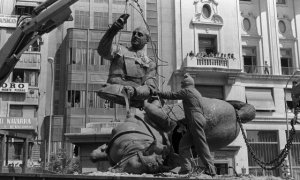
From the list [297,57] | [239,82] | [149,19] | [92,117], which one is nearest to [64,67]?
[92,117]

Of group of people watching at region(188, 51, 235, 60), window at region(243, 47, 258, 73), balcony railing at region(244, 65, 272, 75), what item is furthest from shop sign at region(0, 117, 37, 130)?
window at region(243, 47, 258, 73)

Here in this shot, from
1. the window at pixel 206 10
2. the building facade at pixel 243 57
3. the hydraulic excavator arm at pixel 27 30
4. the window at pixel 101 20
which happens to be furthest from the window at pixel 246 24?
the hydraulic excavator arm at pixel 27 30

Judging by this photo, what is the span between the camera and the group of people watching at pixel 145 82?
6.50 metres

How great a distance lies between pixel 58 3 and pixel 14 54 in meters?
1.75

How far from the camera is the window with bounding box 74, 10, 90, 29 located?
39.0 meters

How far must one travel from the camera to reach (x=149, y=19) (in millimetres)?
40125

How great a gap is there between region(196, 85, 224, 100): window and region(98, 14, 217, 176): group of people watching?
1180 inches

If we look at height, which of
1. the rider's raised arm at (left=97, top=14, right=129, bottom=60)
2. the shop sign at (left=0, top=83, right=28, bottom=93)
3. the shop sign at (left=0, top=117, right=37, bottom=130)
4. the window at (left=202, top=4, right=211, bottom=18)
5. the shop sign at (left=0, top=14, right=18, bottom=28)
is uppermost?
the window at (left=202, top=4, right=211, bottom=18)

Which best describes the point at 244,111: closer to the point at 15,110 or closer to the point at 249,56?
the point at 15,110

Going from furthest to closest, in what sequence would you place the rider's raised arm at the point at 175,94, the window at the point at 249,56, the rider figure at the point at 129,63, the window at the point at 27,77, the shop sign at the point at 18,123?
the window at the point at 249,56
the window at the point at 27,77
the shop sign at the point at 18,123
the rider figure at the point at 129,63
the rider's raised arm at the point at 175,94

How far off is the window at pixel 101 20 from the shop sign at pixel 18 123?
33.8 ft

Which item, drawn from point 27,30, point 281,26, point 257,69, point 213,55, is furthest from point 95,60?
point 27,30

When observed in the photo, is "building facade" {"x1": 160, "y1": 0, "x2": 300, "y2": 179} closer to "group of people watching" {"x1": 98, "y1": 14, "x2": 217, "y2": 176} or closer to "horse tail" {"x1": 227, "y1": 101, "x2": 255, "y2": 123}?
"group of people watching" {"x1": 98, "y1": 14, "x2": 217, "y2": 176}

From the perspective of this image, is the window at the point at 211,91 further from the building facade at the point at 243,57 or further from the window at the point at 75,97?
the window at the point at 75,97
